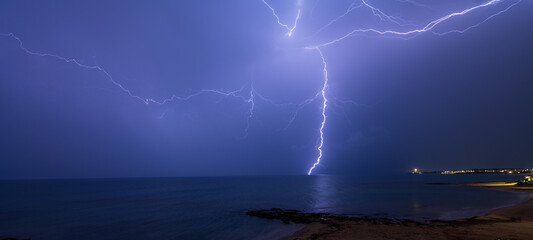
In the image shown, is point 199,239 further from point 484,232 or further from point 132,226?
point 484,232

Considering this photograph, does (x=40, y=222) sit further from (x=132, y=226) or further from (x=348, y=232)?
(x=348, y=232)

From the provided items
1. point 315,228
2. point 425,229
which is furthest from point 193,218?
point 425,229

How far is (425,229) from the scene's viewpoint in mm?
12031

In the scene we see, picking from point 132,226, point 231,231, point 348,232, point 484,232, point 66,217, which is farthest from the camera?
point 66,217

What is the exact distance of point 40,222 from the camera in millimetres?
17875

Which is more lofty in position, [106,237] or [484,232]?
[484,232]

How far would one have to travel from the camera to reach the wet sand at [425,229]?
34.6ft

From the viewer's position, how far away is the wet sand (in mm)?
10547

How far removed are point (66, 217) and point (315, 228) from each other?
1696 cm

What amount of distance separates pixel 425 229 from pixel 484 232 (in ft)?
6.49

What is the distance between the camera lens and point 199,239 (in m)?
12.8

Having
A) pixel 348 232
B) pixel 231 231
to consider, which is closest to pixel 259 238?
pixel 231 231

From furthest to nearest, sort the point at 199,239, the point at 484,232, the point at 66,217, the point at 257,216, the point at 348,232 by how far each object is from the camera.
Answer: the point at 66,217 < the point at 257,216 < the point at 199,239 < the point at 348,232 < the point at 484,232

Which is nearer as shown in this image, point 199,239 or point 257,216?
point 199,239
